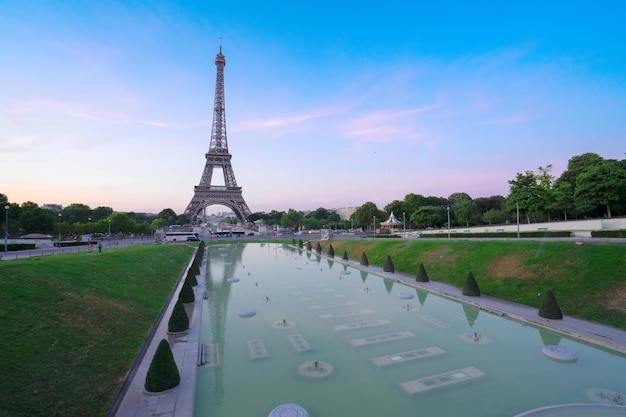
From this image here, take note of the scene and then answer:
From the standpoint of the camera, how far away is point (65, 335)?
11.3m

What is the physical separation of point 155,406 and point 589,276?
22039 millimetres

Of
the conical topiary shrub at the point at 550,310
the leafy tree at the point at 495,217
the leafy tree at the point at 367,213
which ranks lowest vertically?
the conical topiary shrub at the point at 550,310

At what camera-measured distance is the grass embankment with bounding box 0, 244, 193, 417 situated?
841 cm

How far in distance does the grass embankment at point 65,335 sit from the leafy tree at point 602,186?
49.0m

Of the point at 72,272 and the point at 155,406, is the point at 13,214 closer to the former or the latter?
the point at 72,272

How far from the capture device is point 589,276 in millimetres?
18969

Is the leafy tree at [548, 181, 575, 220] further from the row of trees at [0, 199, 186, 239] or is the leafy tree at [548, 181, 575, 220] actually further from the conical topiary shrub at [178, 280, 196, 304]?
the row of trees at [0, 199, 186, 239]

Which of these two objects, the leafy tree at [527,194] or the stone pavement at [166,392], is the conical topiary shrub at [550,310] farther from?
the leafy tree at [527,194]

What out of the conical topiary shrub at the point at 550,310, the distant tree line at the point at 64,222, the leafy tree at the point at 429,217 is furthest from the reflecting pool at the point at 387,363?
the leafy tree at the point at 429,217

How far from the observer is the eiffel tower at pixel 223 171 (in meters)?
96.4

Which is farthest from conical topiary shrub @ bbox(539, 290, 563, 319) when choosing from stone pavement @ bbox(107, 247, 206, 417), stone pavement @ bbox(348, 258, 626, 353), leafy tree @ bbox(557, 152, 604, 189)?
leafy tree @ bbox(557, 152, 604, 189)

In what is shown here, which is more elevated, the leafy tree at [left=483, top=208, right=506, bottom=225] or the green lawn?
the leafy tree at [left=483, top=208, right=506, bottom=225]

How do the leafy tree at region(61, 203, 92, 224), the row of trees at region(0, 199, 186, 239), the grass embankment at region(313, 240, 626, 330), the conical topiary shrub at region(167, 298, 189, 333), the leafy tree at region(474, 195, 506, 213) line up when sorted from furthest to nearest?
the leafy tree at region(61, 203, 92, 224) < the leafy tree at region(474, 195, 506, 213) < the row of trees at region(0, 199, 186, 239) < the grass embankment at region(313, 240, 626, 330) < the conical topiary shrub at region(167, 298, 189, 333)

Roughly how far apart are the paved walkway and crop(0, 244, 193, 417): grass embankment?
0.50 meters
